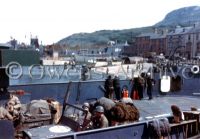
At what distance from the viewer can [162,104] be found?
1530 cm

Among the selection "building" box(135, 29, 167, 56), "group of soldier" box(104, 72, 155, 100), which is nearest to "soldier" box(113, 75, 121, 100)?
"group of soldier" box(104, 72, 155, 100)

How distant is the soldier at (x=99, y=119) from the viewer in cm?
862

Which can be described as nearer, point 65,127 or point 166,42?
point 65,127

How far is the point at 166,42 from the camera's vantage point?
10512 cm

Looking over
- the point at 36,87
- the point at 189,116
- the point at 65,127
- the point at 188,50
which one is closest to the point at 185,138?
the point at 189,116

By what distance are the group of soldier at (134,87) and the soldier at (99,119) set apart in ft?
24.5

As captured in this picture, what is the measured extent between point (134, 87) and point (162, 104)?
221 centimetres

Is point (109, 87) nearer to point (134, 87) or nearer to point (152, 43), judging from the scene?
point (134, 87)

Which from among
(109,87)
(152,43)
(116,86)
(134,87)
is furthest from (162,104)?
(152,43)

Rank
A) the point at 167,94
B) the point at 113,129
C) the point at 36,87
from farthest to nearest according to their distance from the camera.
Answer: the point at 167,94
the point at 36,87
the point at 113,129

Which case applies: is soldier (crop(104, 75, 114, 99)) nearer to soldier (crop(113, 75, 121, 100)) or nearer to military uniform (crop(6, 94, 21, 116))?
soldier (crop(113, 75, 121, 100))

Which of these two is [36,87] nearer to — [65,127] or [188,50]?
[65,127]

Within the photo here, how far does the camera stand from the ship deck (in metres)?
13.0

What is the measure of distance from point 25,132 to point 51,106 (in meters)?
2.47
